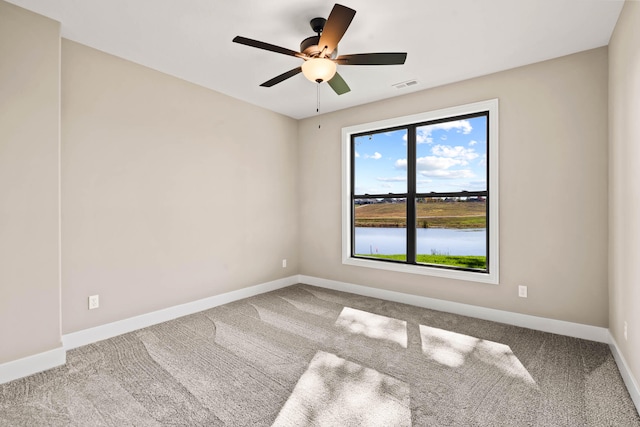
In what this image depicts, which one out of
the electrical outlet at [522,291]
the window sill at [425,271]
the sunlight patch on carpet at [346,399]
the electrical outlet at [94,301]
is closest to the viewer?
the sunlight patch on carpet at [346,399]

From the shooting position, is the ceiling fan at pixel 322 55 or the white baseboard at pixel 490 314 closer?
the ceiling fan at pixel 322 55

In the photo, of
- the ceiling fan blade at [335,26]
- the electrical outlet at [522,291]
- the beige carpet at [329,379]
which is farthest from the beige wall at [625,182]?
the ceiling fan blade at [335,26]

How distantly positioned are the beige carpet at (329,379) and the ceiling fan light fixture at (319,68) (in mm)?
2275

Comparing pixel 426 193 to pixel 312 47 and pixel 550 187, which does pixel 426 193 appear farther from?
pixel 312 47

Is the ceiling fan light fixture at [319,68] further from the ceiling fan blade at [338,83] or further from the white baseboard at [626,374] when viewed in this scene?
the white baseboard at [626,374]

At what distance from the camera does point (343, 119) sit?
15.1 ft

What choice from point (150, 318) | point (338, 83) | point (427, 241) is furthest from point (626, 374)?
point (150, 318)

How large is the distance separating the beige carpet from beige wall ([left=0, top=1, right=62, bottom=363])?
397 millimetres

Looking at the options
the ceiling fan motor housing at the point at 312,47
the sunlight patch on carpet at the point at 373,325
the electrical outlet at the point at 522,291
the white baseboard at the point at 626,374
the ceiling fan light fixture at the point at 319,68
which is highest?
the ceiling fan motor housing at the point at 312,47

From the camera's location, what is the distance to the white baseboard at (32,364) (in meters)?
2.18

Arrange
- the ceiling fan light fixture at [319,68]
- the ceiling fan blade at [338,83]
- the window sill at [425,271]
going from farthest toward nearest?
the window sill at [425,271] < the ceiling fan blade at [338,83] < the ceiling fan light fixture at [319,68]

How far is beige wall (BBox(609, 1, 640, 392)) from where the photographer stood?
6.42ft

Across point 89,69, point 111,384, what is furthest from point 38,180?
point 111,384

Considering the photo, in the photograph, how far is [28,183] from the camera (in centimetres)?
231
